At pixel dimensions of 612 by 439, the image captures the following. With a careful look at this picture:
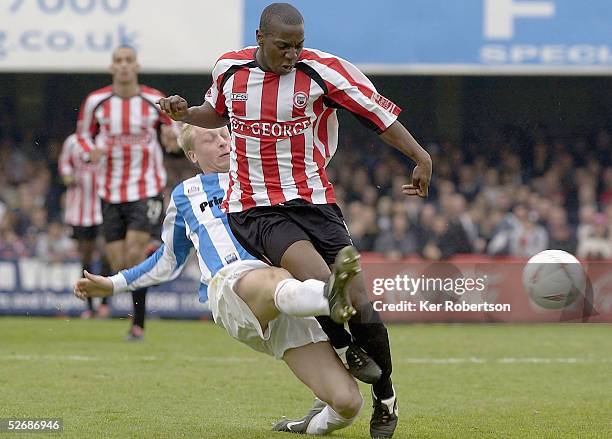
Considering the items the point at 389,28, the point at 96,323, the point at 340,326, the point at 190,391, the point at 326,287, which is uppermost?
the point at 389,28

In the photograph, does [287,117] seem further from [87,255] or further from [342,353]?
[87,255]

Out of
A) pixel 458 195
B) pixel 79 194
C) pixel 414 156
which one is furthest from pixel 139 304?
pixel 458 195

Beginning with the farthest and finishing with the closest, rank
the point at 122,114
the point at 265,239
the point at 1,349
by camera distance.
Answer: the point at 122,114
the point at 1,349
the point at 265,239

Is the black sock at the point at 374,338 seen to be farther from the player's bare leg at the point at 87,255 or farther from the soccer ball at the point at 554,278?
the player's bare leg at the point at 87,255

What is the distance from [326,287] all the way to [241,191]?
3.31 ft

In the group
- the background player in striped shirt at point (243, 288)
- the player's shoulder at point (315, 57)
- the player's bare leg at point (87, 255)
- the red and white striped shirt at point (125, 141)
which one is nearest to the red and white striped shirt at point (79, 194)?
the player's bare leg at point (87, 255)

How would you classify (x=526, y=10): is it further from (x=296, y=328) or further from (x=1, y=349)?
(x=296, y=328)

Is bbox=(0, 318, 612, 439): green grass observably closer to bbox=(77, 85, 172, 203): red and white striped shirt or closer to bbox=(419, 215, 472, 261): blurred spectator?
bbox=(77, 85, 172, 203): red and white striped shirt

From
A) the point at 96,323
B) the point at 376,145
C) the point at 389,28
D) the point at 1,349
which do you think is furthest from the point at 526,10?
the point at 1,349

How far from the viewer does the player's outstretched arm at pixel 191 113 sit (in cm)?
568

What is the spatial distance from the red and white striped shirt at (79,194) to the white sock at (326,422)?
8.00 metres

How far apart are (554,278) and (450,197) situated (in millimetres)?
7685

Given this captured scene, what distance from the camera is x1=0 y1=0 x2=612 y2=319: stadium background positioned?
13414 millimetres

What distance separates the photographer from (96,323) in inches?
509
